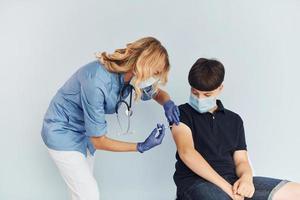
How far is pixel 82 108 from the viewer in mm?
1895

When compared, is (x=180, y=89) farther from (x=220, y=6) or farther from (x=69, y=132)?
(x=69, y=132)

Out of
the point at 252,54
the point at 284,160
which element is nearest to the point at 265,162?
the point at 284,160

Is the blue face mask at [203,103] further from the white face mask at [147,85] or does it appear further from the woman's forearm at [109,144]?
the woman's forearm at [109,144]

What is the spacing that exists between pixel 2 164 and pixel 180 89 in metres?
1.07

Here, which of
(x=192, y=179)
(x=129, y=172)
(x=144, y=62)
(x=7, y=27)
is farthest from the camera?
(x=129, y=172)

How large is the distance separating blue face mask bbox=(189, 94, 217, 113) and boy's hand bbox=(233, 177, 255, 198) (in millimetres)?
344

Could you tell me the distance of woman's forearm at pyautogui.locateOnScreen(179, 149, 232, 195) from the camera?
6.04 feet

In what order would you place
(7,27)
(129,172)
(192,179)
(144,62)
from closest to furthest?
(144,62)
(192,179)
(7,27)
(129,172)

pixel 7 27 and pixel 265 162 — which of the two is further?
pixel 265 162

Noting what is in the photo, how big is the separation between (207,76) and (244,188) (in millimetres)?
487

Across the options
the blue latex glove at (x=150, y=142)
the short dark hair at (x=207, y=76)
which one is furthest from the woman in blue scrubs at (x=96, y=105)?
the short dark hair at (x=207, y=76)

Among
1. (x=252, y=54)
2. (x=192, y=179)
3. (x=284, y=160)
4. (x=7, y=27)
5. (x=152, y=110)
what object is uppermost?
(x=7, y=27)

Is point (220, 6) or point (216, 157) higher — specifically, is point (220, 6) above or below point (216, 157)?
above

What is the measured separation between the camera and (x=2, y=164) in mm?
2471
